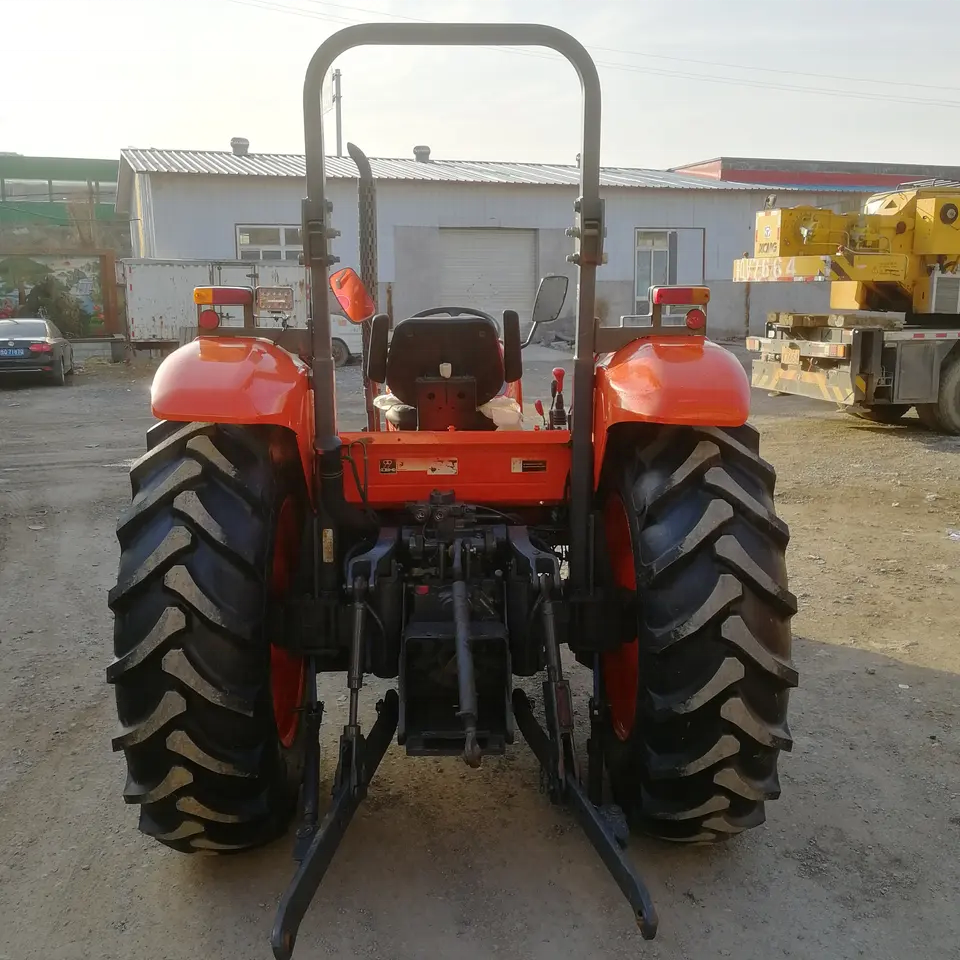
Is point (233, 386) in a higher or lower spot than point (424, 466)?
higher

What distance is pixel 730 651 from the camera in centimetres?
267

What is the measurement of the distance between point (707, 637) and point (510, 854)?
1.00 m

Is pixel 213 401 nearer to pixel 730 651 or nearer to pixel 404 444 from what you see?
pixel 404 444

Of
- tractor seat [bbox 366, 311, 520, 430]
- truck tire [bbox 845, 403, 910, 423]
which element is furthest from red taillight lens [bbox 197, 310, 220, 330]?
truck tire [bbox 845, 403, 910, 423]

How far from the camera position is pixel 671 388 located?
274 cm

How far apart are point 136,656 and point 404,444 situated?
1.08m

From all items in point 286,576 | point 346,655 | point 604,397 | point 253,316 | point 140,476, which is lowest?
point 346,655

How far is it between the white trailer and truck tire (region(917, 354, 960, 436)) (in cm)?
1149

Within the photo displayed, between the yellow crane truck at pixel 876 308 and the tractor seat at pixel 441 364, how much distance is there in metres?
8.22

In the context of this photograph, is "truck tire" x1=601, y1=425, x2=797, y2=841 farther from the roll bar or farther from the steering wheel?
the steering wheel

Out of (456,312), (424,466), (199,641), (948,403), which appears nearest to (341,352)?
(948,403)

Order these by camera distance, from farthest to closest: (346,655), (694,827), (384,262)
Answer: (384,262) → (346,655) → (694,827)

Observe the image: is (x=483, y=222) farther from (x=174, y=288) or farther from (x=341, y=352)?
(x=174, y=288)

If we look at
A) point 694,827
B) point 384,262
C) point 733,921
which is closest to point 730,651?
point 694,827
